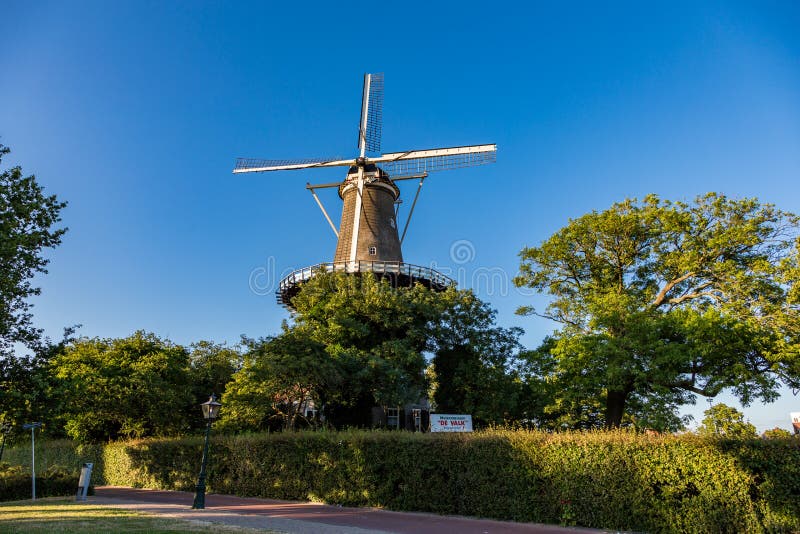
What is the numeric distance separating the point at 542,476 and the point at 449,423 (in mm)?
5037

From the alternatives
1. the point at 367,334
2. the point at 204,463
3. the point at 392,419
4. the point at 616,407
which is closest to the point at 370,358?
the point at 367,334

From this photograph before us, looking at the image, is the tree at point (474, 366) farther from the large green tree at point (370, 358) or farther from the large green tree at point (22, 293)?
the large green tree at point (22, 293)

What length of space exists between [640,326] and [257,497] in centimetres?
1630

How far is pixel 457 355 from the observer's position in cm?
2667

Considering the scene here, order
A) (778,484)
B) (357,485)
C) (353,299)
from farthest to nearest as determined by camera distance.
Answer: (353,299) < (357,485) < (778,484)

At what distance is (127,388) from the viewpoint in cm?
2706

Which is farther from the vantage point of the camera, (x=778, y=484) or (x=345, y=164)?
(x=345, y=164)

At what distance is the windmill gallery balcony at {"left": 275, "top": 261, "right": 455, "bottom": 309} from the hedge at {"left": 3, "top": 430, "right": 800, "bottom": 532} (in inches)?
460

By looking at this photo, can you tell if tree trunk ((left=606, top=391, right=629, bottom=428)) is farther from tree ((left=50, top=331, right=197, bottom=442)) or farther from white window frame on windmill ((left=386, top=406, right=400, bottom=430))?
tree ((left=50, top=331, right=197, bottom=442))

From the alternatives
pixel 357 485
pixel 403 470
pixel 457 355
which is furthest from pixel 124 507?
pixel 457 355

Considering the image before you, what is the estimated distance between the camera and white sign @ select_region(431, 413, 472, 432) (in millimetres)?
18011

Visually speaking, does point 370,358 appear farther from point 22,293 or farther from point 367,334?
point 22,293

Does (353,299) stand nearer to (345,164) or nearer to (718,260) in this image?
(345,164)

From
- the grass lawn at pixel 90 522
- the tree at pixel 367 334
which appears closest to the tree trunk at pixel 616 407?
the tree at pixel 367 334
